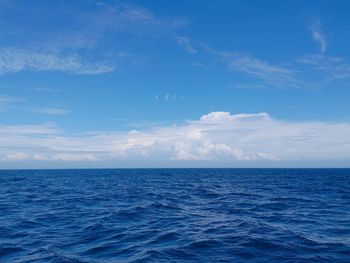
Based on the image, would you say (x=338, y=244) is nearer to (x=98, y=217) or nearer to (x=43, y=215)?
(x=98, y=217)

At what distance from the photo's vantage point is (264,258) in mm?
14852

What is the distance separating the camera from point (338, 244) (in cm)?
1702

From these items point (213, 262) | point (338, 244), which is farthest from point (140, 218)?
point (338, 244)

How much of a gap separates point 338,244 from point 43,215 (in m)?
20.3

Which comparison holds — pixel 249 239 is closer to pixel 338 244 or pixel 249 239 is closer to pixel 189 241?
pixel 189 241

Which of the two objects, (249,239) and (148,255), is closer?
(148,255)

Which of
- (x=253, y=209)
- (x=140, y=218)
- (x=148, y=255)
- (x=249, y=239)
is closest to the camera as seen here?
(x=148, y=255)

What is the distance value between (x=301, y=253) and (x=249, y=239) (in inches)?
126

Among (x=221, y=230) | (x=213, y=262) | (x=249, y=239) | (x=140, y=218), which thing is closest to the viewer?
(x=213, y=262)

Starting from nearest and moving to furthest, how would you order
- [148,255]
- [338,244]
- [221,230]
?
[148,255] < [338,244] < [221,230]

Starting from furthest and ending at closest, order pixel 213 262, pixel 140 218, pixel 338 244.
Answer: pixel 140 218 → pixel 338 244 → pixel 213 262

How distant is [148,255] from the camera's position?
15.4 metres

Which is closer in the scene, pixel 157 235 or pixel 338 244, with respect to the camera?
pixel 338 244

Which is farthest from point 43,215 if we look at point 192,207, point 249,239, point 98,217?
point 249,239
